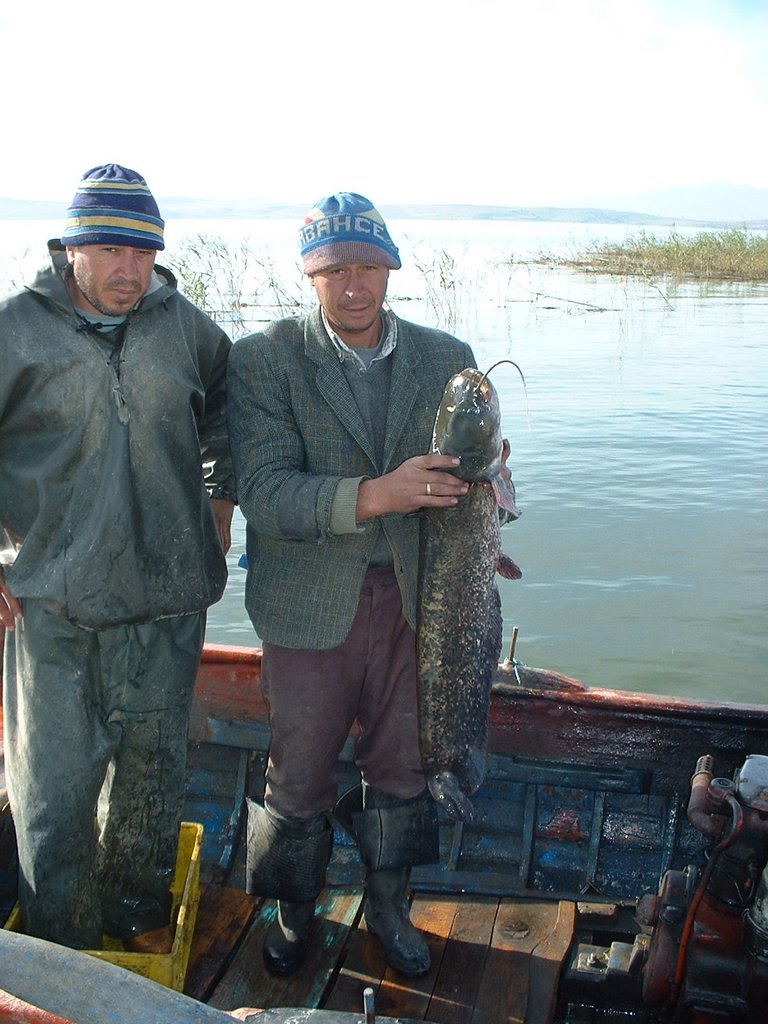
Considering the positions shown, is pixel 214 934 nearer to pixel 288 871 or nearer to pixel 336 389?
pixel 288 871

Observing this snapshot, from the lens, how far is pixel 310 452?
3.66m

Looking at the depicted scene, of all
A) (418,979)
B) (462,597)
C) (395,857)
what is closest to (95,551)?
(462,597)

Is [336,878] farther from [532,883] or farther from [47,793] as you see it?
[47,793]

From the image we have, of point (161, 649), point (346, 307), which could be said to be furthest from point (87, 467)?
point (346, 307)

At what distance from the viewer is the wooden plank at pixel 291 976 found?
3.70 metres

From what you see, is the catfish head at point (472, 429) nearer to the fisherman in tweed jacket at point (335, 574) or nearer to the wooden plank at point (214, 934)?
the fisherman in tweed jacket at point (335, 574)

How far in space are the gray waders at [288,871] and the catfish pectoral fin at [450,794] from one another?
1.76 ft

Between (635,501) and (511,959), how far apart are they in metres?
8.19

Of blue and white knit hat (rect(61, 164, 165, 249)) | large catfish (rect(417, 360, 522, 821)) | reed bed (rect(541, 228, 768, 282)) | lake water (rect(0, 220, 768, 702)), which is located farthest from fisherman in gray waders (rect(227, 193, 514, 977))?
reed bed (rect(541, 228, 768, 282))

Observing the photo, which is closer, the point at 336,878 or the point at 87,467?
the point at 87,467

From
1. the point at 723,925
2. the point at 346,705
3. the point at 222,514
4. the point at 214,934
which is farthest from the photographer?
the point at 222,514

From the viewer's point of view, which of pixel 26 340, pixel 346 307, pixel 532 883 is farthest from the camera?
pixel 532 883

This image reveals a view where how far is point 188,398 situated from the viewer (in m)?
3.65

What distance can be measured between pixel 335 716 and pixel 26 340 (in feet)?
5.20
